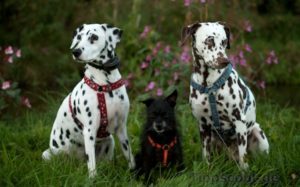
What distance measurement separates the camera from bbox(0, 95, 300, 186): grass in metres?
5.20

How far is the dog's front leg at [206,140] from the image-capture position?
5742 millimetres

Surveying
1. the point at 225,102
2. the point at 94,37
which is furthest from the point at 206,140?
the point at 94,37

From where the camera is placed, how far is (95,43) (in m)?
5.20

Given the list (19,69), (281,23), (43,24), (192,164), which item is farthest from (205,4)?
(281,23)

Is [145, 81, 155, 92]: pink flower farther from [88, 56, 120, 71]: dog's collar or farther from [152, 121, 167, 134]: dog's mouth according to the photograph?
[152, 121, 167, 134]: dog's mouth

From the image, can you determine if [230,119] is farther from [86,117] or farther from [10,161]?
[10,161]

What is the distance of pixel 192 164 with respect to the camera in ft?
19.6

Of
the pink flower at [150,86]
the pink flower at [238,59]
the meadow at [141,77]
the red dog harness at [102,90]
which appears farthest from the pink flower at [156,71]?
the red dog harness at [102,90]

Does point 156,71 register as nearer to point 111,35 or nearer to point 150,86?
point 150,86

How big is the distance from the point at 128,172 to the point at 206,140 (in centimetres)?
83

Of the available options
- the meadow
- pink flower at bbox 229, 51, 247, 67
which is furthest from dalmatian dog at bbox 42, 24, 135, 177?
pink flower at bbox 229, 51, 247, 67

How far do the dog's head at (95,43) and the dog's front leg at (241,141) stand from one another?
134 centimetres

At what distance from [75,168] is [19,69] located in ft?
23.7

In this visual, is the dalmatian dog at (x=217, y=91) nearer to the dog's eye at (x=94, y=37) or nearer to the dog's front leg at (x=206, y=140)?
the dog's front leg at (x=206, y=140)
